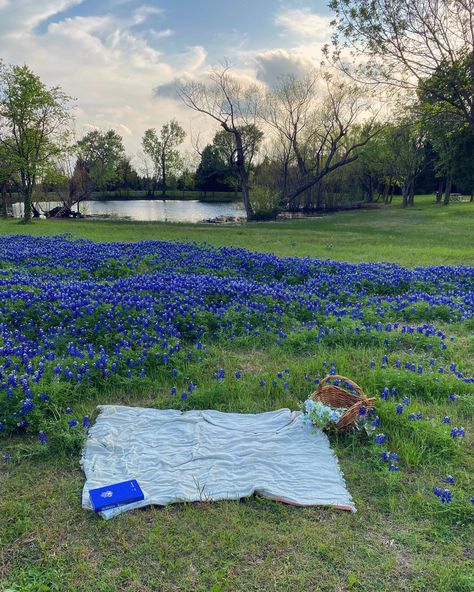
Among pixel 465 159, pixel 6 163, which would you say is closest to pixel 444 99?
pixel 465 159

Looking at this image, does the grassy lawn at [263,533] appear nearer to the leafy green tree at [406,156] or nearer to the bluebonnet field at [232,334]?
the bluebonnet field at [232,334]

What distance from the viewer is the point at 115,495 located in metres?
3.49

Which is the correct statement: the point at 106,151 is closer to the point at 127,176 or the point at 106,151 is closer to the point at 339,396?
the point at 127,176

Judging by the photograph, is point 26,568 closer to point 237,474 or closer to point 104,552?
point 104,552

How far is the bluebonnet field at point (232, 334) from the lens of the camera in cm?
446

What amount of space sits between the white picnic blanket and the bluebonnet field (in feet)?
1.23

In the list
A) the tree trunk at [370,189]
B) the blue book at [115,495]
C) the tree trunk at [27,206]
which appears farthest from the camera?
the tree trunk at [370,189]

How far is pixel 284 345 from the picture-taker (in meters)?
6.61

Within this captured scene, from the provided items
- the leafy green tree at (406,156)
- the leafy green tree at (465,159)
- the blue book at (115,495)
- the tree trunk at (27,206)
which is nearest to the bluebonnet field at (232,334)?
the blue book at (115,495)

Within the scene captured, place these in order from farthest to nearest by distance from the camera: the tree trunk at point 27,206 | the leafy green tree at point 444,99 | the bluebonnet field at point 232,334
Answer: the tree trunk at point 27,206, the leafy green tree at point 444,99, the bluebonnet field at point 232,334

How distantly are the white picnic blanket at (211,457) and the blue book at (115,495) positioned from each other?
5cm

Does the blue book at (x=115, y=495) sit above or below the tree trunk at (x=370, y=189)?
below

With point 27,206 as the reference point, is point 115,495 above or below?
below

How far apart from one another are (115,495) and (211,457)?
3.14 ft
